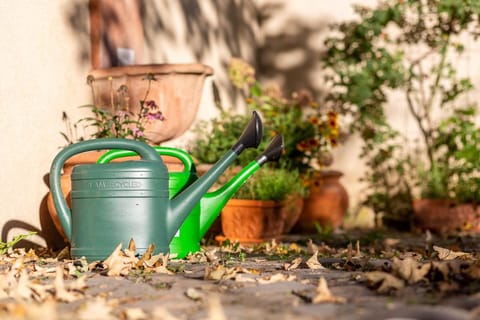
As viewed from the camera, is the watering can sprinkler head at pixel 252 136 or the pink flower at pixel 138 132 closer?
the watering can sprinkler head at pixel 252 136

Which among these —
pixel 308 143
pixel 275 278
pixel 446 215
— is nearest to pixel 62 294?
pixel 275 278

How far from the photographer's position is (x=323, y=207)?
18.2 ft

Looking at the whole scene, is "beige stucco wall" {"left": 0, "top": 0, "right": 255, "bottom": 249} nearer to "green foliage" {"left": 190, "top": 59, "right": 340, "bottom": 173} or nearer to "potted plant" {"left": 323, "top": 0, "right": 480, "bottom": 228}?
"green foliage" {"left": 190, "top": 59, "right": 340, "bottom": 173}

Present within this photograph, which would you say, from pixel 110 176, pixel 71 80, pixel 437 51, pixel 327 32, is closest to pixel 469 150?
pixel 437 51

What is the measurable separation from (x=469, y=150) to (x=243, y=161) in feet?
6.37

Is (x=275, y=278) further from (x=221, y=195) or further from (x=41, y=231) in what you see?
(x=41, y=231)

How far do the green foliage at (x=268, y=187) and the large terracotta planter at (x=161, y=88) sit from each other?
648 millimetres

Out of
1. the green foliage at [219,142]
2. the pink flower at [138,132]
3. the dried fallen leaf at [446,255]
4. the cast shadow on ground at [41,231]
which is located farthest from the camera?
the green foliage at [219,142]

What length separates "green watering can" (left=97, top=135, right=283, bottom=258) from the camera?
3.04m

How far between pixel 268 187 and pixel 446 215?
187 centimetres

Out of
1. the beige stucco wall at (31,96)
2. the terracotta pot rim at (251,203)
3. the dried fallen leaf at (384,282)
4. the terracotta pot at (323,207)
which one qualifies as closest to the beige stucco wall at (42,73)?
the beige stucco wall at (31,96)

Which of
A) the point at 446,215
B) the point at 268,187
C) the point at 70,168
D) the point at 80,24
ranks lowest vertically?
the point at 446,215

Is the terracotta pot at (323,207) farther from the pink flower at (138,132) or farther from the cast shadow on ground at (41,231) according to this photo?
the cast shadow on ground at (41,231)

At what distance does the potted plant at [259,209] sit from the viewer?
420 centimetres
